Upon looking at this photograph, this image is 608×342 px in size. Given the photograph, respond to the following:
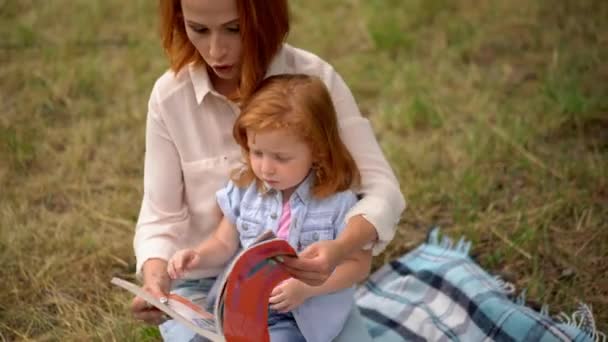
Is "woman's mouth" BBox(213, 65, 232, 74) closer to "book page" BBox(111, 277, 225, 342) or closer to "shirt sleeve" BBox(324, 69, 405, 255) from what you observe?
"shirt sleeve" BBox(324, 69, 405, 255)

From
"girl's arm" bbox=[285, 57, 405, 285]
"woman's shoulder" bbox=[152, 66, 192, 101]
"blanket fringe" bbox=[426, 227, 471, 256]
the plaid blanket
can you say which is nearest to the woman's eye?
"woman's shoulder" bbox=[152, 66, 192, 101]

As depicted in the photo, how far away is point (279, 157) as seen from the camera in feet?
6.29

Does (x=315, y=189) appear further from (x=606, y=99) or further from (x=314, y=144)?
(x=606, y=99)

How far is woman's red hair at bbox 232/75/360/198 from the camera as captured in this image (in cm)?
187

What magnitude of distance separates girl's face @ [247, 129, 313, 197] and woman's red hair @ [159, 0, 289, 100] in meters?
0.18

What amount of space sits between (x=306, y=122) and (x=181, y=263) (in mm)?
466

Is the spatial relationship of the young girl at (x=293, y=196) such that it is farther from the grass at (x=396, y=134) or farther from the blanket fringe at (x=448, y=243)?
the blanket fringe at (x=448, y=243)

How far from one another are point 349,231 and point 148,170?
609 mm

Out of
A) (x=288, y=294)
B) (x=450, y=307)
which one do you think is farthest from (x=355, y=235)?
(x=450, y=307)

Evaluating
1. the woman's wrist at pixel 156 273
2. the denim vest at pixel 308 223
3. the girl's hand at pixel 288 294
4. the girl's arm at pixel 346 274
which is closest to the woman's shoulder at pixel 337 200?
the denim vest at pixel 308 223

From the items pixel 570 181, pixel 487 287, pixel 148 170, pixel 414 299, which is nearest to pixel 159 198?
pixel 148 170

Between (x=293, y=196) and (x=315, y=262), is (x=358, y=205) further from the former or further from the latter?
(x=315, y=262)

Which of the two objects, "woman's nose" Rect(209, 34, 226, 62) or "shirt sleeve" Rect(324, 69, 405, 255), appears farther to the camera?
"shirt sleeve" Rect(324, 69, 405, 255)

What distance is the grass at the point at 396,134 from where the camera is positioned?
2.75 meters
